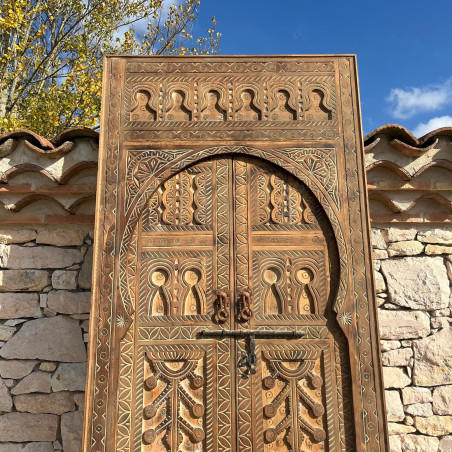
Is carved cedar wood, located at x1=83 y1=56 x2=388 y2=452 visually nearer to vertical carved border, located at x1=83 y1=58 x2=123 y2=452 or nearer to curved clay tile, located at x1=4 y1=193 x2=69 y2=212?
vertical carved border, located at x1=83 y1=58 x2=123 y2=452

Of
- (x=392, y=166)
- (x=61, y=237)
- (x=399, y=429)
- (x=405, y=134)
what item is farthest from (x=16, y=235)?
(x=399, y=429)

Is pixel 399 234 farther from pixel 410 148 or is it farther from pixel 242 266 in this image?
pixel 242 266

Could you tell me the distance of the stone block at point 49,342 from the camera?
3133 millimetres

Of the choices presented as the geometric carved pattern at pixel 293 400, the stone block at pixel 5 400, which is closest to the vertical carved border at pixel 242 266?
the geometric carved pattern at pixel 293 400

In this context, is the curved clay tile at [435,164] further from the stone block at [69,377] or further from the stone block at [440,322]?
the stone block at [69,377]

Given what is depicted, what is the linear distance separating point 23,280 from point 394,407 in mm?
3007

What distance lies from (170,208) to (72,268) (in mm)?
1041

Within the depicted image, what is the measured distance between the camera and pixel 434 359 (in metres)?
3.16

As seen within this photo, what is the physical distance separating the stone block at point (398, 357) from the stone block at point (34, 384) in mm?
2558

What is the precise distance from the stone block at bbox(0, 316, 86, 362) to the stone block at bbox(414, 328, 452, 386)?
100 inches

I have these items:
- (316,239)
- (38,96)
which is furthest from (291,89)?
(38,96)

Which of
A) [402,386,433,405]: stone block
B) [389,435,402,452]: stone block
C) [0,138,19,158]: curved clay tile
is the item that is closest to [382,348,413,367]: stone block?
[402,386,433,405]: stone block

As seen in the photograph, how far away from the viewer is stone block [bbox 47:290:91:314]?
10.5 feet

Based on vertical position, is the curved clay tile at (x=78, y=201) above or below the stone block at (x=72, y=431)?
above
